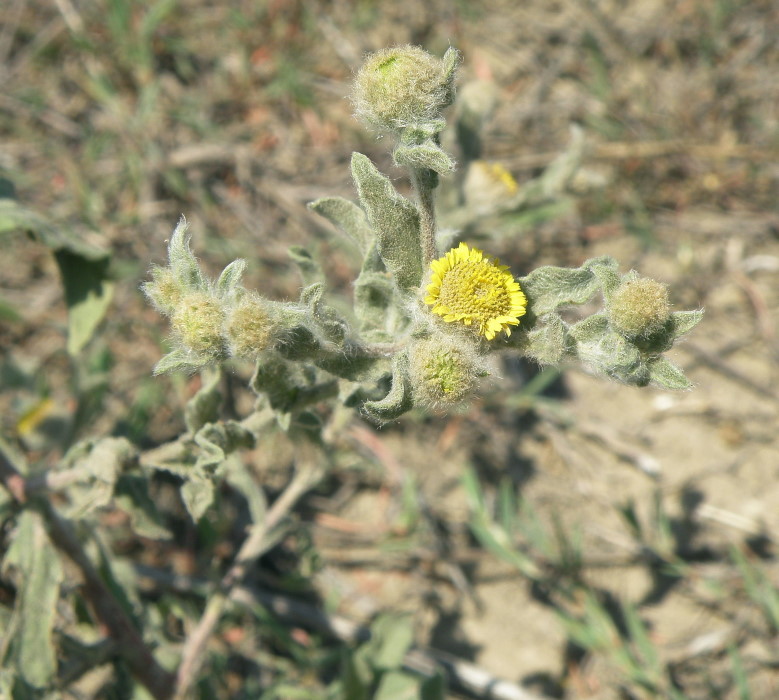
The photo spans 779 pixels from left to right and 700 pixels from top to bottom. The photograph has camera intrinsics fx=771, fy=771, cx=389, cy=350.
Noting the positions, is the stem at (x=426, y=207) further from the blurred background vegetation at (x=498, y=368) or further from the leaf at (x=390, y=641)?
the leaf at (x=390, y=641)

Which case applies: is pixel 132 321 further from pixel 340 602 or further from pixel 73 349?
pixel 340 602

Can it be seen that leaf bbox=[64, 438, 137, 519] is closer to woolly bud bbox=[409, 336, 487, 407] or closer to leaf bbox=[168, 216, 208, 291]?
leaf bbox=[168, 216, 208, 291]

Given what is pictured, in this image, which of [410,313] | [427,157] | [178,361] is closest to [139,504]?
[178,361]

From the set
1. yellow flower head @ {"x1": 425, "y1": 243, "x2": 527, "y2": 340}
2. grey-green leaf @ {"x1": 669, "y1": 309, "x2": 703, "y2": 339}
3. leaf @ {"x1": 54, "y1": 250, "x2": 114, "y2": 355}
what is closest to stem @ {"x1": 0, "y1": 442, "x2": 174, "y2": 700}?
leaf @ {"x1": 54, "y1": 250, "x2": 114, "y2": 355}

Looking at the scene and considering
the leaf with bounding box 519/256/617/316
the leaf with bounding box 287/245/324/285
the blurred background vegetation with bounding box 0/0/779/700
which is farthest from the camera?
the blurred background vegetation with bounding box 0/0/779/700

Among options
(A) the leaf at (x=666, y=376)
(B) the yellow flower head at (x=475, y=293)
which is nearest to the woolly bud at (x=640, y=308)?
(A) the leaf at (x=666, y=376)

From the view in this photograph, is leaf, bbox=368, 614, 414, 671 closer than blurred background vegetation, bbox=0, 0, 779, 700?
Yes

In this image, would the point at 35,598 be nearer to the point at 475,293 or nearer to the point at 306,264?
the point at 306,264
